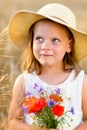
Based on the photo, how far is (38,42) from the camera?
3766 mm

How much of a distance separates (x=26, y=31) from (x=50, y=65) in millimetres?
310

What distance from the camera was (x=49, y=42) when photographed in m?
3.73

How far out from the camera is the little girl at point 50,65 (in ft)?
12.3

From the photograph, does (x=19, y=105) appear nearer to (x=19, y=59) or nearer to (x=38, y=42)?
(x=38, y=42)

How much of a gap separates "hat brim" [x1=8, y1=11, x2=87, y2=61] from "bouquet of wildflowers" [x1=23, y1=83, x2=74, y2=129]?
53cm

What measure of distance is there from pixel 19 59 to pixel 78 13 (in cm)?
236

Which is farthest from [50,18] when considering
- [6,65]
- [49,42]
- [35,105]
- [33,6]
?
[33,6]

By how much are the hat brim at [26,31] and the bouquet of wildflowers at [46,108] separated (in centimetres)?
53

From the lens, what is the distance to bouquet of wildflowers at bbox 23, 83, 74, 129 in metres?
3.42

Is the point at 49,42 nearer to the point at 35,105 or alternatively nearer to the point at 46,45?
the point at 46,45

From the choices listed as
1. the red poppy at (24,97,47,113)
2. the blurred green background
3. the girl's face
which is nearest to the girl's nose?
the girl's face

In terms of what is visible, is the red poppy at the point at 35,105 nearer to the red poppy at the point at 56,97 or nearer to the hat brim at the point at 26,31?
the red poppy at the point at 56,97

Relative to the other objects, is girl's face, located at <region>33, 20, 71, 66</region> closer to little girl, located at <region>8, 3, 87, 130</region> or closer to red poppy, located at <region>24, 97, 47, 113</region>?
little girl, located at <region>8, 3, 87, 130</region>

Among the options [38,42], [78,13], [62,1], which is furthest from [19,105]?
[62,1]
